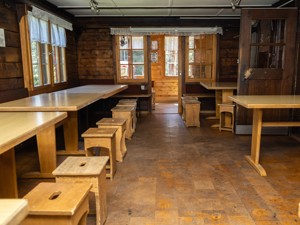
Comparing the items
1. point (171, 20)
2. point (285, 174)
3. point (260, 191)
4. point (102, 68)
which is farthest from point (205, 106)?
point (260, 191)

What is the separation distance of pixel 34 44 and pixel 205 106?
421 cm

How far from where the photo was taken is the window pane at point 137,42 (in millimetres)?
6691

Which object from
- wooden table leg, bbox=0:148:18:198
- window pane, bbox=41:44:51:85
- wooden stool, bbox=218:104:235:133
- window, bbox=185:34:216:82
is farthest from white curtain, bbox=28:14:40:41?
window, bbox=185:34:216:82

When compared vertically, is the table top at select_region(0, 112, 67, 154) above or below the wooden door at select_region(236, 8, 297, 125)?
below

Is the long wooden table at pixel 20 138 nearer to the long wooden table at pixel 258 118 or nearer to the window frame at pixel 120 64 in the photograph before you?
the long wooden table at pixel 258 118

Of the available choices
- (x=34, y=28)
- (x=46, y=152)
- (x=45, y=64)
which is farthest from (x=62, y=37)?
(x=46, y=152)

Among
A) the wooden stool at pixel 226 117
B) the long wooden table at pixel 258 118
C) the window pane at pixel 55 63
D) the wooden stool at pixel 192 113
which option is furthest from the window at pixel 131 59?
the long wooden table at pixel 258 118

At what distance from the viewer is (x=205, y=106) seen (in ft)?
22.8

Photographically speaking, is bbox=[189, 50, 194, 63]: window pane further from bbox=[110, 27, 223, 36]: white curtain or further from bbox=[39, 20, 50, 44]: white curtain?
bbox=[39, 20, 50, 44]: white curtain

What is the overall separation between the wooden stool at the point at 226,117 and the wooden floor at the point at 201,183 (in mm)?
548

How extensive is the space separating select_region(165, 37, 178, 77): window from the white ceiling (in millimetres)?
3610

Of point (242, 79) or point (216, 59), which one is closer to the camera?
point (242, 79)

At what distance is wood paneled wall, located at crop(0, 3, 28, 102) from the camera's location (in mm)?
3586

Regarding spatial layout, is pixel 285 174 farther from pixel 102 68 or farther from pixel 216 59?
pixel 102 68
